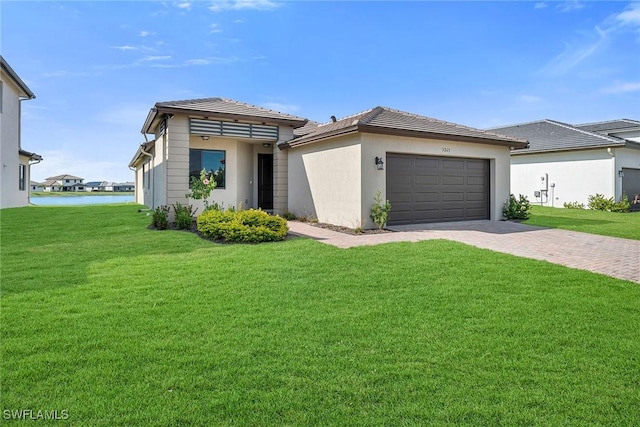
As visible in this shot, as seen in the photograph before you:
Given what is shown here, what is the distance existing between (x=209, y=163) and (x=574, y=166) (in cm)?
1921

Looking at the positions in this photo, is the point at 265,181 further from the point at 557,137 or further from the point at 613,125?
the point at 613,125

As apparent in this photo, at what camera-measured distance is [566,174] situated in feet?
67.4

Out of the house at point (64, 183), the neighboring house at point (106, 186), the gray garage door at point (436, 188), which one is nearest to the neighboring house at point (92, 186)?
the neighboring house at point (106, 186)

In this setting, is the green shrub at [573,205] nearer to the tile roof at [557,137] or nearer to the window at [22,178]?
the tile roof at [557,137]

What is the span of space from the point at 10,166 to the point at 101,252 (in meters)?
16.0

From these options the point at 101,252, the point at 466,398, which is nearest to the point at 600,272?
the point at 466,398

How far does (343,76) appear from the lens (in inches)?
682

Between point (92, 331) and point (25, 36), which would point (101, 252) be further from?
point (25, 36)

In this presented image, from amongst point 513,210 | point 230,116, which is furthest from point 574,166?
point 230,116

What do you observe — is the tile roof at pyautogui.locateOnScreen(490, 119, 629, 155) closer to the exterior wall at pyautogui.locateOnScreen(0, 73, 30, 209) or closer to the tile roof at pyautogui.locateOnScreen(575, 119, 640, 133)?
the tile roof at pyautogui.locateOnScreen(575, 119, 640, 133)

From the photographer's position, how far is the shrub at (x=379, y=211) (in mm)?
10602

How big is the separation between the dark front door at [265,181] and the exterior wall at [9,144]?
1223 cm

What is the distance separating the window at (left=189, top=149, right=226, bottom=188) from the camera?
13.9 metres

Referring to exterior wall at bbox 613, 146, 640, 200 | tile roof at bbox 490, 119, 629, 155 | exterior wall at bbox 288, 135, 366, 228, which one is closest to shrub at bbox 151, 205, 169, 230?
exterior wall at bbox 288, 135, 366, 228
